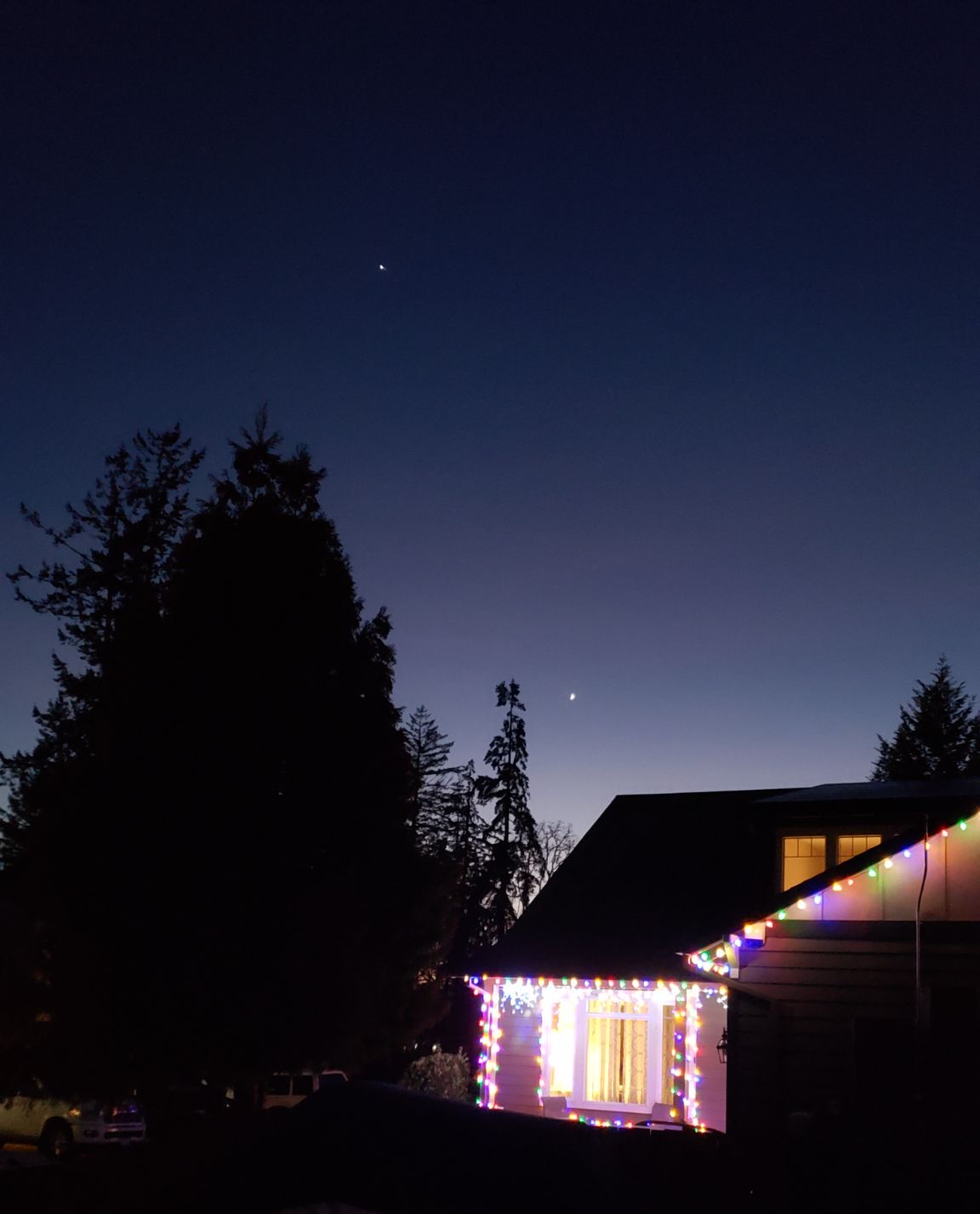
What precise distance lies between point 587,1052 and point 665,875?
136 inches

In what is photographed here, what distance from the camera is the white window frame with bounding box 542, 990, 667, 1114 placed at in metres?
19.0

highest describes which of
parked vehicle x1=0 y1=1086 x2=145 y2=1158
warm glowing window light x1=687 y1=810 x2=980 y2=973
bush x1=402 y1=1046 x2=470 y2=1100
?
warm glowing window light x1=687 y1=810 x2=980 y2=973

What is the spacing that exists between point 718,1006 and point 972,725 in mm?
29973

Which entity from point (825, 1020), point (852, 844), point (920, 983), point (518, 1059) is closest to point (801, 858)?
point (852, 844)

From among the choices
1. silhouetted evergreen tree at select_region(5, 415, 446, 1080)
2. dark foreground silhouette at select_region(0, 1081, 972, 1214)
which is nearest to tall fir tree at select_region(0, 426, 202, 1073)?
silhouetted evergreen tree at select_region(5, 415, 446, 1080)

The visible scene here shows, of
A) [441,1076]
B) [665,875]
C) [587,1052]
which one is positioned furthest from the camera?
[441,1076]

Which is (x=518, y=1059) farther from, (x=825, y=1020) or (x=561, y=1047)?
(x=825, y=1020)

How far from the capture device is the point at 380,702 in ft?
62.9

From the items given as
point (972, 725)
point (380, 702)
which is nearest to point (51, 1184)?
point (380, 702)

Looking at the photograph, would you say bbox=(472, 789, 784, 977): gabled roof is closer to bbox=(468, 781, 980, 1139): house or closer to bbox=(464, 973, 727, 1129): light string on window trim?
bbox=(468, 781, 980, 1139): house

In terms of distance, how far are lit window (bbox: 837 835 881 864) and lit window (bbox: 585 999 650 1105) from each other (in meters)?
4.79

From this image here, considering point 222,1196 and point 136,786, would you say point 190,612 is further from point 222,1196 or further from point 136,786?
point 222,1196

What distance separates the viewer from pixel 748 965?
14.1m

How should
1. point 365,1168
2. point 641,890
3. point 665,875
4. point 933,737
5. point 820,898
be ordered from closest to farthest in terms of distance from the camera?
point 365,1168, point 820,898, point 641,890, point 665,875, point 933,737
